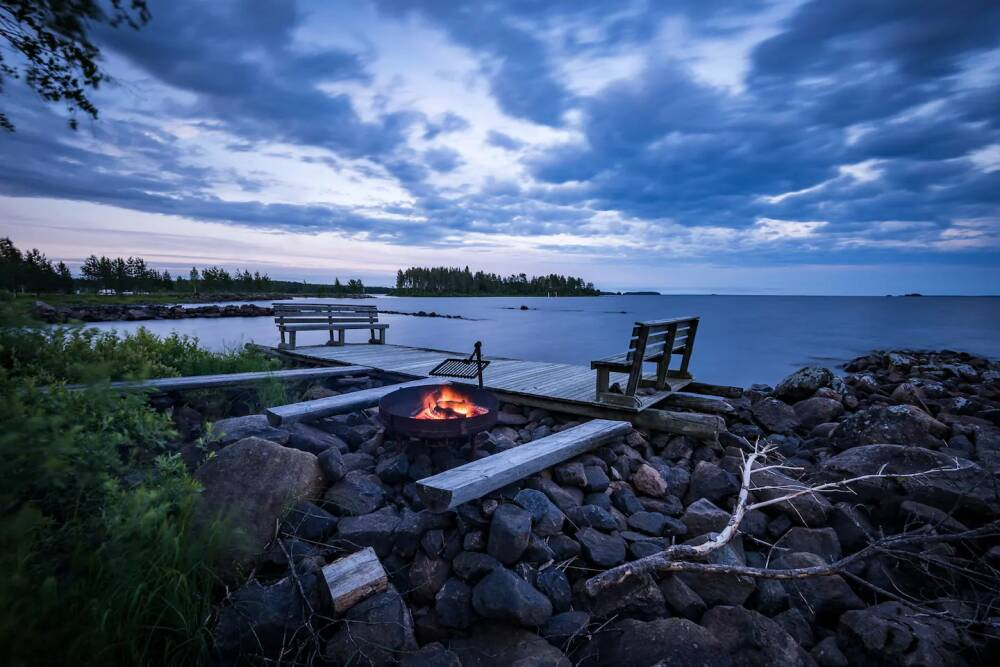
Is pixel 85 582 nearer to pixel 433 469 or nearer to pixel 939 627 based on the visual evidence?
pixel 433 469

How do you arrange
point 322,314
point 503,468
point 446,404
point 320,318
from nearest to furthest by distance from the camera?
point 503,468 → point 446,404 → point 320,318 → point 322,314

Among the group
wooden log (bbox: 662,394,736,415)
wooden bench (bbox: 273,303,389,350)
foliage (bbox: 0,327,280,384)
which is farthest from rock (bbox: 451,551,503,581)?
wooden bench (bbox: 273,303,389,350)

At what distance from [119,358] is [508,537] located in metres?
7.51

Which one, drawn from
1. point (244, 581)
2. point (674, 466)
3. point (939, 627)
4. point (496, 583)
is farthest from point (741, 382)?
point (244, 581)

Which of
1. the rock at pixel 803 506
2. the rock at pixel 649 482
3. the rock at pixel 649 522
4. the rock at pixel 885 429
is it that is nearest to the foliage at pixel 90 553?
the rock at pixel 649 522

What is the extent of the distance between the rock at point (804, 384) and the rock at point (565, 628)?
27.1ft

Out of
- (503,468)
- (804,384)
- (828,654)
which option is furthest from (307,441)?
(804,384)

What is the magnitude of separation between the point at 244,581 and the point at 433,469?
1.94 meters

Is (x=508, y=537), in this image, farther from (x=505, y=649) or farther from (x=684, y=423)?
(x=684, y=423)

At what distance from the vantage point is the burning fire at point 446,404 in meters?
5.31

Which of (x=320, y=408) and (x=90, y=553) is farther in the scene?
(x=320, y=408)

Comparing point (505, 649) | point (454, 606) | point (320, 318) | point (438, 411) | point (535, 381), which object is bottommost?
point (505, 649)

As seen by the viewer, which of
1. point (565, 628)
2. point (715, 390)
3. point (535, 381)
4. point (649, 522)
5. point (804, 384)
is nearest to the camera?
point (565, 628)

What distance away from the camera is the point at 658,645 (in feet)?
9.27
